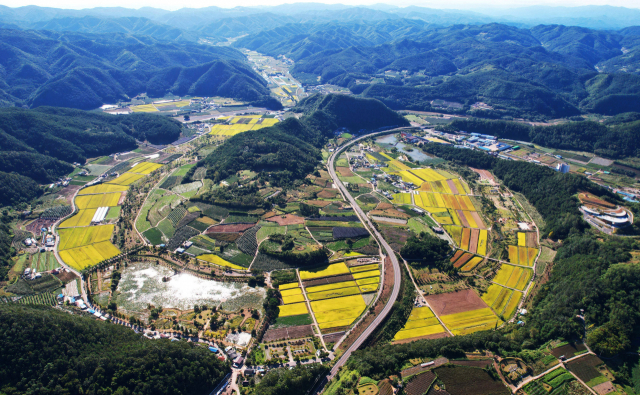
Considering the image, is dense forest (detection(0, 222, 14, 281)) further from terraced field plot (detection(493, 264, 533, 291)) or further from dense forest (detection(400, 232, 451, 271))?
terraced field plot (detection(493, 264, 533, 291))

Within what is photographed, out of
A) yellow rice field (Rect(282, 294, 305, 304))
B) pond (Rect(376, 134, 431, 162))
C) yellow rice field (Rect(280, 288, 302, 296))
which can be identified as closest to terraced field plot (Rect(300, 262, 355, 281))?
yellow rice field (Rect(280, 288, 302, 296))

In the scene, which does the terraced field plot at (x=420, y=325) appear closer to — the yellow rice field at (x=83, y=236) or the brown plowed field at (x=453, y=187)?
the brown plowed field at (x=453, y=187)

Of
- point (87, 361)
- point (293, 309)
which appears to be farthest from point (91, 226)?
point (293, 309)

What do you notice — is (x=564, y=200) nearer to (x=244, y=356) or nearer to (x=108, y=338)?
(x=244, y=356)

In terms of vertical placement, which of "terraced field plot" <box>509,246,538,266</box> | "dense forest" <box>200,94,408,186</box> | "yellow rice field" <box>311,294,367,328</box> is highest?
"dense forest" <box>200,94,408,186</box>

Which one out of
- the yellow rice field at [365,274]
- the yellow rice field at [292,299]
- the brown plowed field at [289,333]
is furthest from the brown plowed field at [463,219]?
the brown plowed field at [289,333]

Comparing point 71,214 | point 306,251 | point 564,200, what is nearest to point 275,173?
point 306,251
